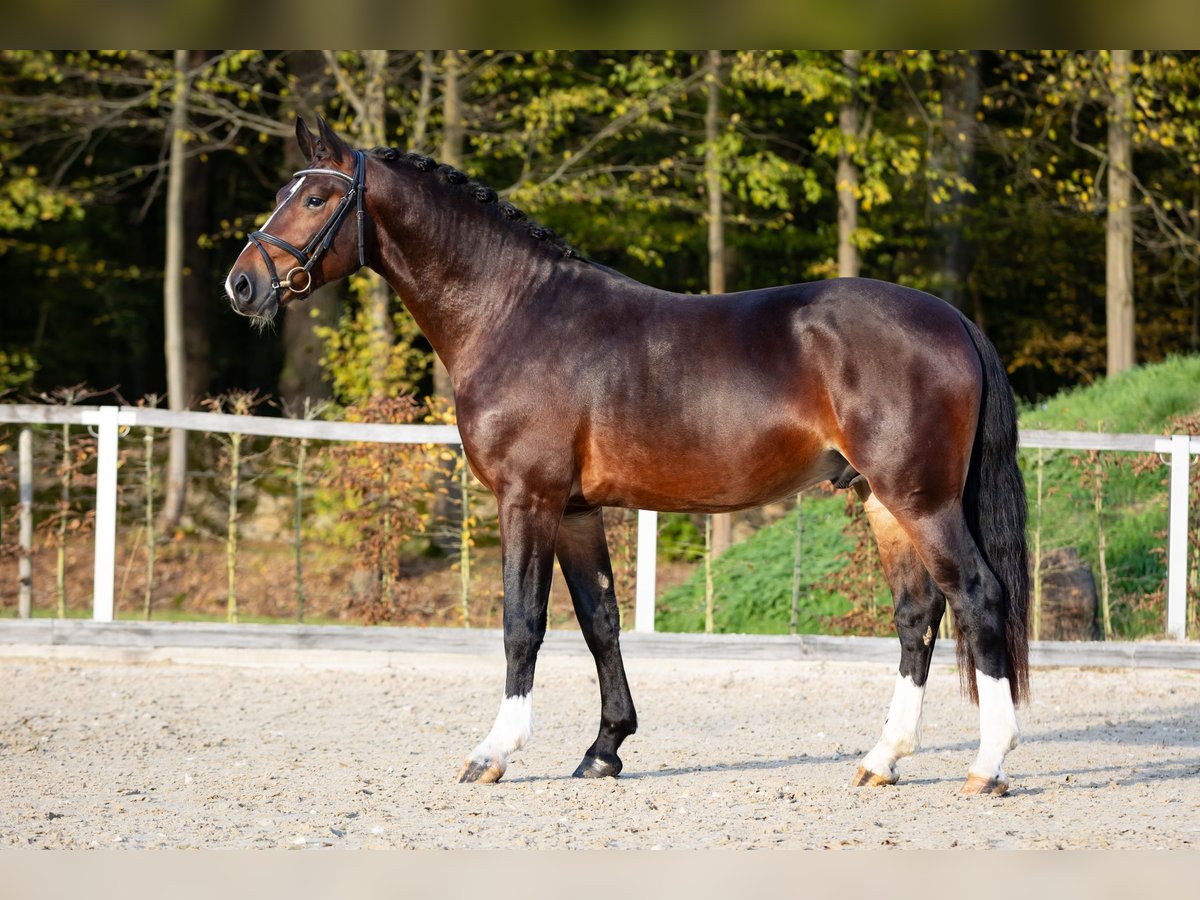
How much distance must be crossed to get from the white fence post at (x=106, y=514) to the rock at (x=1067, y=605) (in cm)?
583

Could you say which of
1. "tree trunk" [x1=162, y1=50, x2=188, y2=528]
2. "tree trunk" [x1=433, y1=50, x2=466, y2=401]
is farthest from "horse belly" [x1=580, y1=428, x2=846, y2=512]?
"tree trunk" [x1=162, y1=50, x2=188, y2=528]

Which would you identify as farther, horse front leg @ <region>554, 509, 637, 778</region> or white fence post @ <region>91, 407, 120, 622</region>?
white fence post @ <region>91, 407, 120, 622</region>

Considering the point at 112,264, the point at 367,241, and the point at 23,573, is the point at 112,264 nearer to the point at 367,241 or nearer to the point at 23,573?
the point at 23,573

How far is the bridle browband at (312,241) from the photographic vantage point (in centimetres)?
492

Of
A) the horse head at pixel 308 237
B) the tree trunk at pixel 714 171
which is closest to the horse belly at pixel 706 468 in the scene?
the horse head at pixel 308 237

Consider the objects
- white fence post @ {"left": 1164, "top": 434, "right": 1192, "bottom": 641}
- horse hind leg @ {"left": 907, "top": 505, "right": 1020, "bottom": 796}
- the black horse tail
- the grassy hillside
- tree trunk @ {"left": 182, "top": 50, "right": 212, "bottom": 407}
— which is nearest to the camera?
horse hind leg @ {"left": 907, "top": 505, "right": 1020, "bottom": 796}

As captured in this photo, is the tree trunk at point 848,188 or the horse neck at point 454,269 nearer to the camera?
the horse neck at point 454,269

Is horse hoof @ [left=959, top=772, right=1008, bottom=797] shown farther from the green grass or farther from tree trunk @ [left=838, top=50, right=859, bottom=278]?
tree trunk @ [left=838, top=50, right=859, bottom=278]

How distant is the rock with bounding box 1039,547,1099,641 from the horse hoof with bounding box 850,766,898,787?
3792mm

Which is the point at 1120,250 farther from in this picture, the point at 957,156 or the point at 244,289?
the point at 244,289

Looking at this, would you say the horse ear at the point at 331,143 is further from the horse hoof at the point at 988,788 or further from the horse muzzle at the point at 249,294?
the horse hoof at the point at 988,788

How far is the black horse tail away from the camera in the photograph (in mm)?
4781

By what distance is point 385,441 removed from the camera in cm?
830

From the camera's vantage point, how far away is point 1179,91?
1488 centimetres
